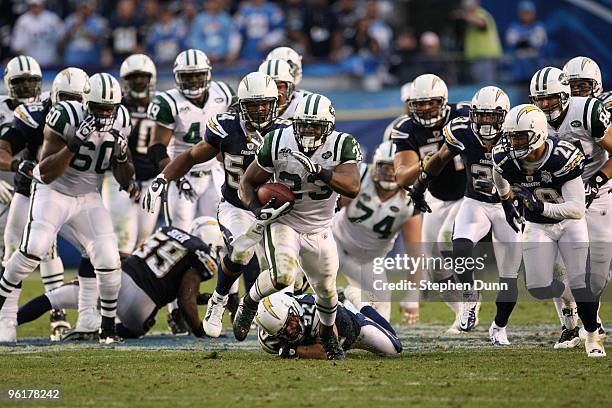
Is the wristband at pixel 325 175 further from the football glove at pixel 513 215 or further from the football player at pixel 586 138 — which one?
the football player at pixel 586 138

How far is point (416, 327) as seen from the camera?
8.96 m

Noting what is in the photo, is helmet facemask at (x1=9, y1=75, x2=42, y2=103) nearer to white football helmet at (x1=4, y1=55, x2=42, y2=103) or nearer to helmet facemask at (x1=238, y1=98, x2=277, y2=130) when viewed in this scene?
white football helmet at (x1=4, y1=55, x2=42, y2=103)

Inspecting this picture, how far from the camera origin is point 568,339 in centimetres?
757

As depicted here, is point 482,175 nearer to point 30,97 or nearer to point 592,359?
point 592,359

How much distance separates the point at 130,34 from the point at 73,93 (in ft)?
19.7

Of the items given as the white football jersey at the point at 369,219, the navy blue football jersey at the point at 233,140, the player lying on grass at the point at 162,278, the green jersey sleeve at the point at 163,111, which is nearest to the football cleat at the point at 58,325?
the player lying on grass at the point at 162,278

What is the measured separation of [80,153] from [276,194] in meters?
1.94

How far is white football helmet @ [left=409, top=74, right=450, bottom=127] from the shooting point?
8.56 metres

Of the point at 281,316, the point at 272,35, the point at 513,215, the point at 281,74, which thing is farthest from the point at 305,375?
the point at 272,35

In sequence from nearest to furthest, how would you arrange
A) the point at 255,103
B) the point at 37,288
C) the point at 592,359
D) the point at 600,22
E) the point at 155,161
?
the point at 592,359 < the point at 255,103 < the point at 155,161 < the point at 37,288 < the point at 600,22

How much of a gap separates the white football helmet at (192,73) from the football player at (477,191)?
200 centimetres

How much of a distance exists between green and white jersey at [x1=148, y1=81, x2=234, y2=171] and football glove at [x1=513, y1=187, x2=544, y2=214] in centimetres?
294

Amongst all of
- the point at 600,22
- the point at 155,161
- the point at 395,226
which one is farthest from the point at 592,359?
the point at 600,22

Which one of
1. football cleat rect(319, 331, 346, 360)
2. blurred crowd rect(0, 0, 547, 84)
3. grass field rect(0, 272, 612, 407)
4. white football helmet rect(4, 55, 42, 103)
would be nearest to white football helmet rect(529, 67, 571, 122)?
grass field rect(0, 272, 612, 407)
